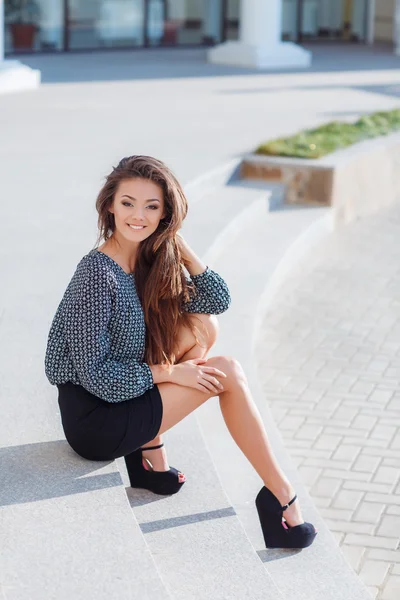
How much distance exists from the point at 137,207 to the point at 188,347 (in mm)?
567

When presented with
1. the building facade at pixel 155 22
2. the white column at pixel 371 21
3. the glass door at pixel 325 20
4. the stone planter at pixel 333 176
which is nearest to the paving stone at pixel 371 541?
the stone planter at pixel 333 176

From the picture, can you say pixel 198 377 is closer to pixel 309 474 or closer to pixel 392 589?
pixel 392 589

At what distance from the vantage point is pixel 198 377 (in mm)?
3459

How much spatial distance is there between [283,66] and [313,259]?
30.5 feet

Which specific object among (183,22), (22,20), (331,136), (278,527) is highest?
(22,20)

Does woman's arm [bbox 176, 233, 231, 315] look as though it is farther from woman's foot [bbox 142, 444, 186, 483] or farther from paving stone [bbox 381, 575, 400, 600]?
paving stone [bbox 381, 575, 400, 600]

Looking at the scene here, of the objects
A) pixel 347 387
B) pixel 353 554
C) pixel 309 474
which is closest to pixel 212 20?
pixel 347 387

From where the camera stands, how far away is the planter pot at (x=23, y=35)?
56.9 ft

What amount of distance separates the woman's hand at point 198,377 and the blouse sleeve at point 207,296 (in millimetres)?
351

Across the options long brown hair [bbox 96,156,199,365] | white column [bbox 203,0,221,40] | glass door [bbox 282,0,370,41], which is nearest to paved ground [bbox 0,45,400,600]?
long brown hair [bbox 96,156,199,365]

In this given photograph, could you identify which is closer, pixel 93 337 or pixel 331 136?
pixel 93 337

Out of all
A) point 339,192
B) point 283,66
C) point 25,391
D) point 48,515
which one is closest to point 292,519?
point 48,515

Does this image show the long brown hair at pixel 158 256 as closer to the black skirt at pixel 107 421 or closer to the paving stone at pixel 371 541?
the black skirt at pixel 107 421

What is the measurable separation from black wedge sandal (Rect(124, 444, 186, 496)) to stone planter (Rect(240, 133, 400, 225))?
5586mm
